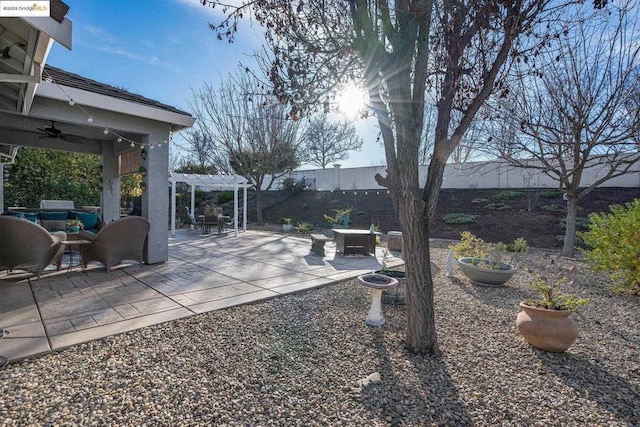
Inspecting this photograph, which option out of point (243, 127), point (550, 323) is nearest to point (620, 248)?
point (550, 323)

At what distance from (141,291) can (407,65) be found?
4.12 meters

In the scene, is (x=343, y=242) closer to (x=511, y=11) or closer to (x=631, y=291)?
(x=631, y=291)

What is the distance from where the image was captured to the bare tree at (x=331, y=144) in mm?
20906

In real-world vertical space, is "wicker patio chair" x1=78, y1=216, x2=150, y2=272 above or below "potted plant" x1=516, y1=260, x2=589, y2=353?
above

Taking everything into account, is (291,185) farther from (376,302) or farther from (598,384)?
(598,384)

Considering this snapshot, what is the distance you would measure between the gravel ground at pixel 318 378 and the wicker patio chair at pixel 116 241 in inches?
98.7

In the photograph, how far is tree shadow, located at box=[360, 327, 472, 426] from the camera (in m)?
1.97

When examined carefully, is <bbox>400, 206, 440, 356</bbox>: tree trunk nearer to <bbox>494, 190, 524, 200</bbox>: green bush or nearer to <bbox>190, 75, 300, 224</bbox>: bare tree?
<bbox>190, 75, 300, 224</bbox>: bare tree

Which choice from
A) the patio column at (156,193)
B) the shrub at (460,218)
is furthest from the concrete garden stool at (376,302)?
→ the shrub at (460,218)

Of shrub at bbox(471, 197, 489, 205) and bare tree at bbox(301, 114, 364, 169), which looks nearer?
shrub at bbox(471, 197, 489, 205)

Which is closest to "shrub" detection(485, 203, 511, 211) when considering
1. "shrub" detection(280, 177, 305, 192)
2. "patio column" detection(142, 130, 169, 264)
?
"shrub" detection(280, 177, 305, 192)

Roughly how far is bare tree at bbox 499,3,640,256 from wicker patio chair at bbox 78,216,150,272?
22.8 feet

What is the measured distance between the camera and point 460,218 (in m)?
12.7

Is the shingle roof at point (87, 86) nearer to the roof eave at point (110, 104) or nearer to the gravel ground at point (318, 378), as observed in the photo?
the roof eave at point (110, 104)
